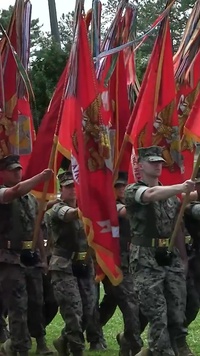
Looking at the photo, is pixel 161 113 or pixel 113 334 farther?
pixel 113 334

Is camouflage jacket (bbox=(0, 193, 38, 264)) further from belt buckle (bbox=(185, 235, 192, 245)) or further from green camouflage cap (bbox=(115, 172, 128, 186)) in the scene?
belt buckle (bbox=(185, 235, 192, 245))

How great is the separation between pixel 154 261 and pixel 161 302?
15.8 inches

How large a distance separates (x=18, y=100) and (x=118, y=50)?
5.24 ft

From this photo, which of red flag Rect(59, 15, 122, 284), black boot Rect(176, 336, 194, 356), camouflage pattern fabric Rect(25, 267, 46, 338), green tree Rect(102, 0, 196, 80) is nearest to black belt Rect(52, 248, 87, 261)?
camouflage pattern fabric Rect(25, 267, 46, 338)

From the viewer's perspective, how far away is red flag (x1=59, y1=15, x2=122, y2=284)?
1043 centimetres

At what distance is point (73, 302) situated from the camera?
35.5 ft

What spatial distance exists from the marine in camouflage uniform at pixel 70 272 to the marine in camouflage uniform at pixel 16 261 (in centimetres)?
24

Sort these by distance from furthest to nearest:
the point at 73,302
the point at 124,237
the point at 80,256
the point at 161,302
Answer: the point at 124,237 < the point at 80,256 < the point at 73,302 < the point at 161,302

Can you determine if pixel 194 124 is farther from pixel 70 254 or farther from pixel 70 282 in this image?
pixel 70 282

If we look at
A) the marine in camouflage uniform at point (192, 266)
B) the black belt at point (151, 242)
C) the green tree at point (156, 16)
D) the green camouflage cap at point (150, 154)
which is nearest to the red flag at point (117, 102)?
the marine in camouflage uniform at point (192, 266)

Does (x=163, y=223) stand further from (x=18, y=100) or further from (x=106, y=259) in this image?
(x=18, y=100)

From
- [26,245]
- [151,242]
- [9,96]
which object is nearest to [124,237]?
[26,245]

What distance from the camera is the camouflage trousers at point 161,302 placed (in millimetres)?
9664

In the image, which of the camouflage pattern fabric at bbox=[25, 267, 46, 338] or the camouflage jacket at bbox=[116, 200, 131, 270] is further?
the camouflage jacket at bbox=[116, 200, 131, 270]
